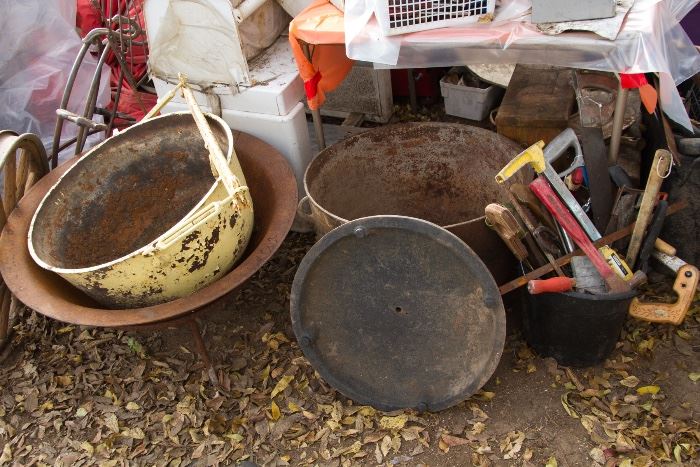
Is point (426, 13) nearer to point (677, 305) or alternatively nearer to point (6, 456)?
point (677, 305)

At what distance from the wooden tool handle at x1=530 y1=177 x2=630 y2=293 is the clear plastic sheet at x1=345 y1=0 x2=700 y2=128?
54cm

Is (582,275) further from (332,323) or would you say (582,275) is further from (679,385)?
(332,323)

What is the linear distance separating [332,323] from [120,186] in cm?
143

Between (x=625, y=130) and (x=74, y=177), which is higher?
(x=74, y=177)

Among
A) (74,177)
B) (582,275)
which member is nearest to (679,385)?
(582,275)

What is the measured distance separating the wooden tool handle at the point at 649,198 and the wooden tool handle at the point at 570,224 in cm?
20

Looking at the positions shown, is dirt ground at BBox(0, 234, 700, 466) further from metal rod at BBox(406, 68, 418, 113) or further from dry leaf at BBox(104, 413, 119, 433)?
metal rod at BBox(406, 68, 418, 113)

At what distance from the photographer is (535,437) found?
2.89 m

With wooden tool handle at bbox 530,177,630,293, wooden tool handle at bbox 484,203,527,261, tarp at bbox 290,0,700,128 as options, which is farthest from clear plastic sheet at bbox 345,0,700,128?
wooden tool handle at bbox 484,203,527,261

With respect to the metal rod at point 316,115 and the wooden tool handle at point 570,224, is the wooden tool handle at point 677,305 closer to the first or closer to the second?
the wooden tool handle at point 570,224

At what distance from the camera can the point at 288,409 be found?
10.5ft

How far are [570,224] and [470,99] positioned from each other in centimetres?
185

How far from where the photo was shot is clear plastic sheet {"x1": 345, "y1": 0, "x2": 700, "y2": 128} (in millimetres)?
2498

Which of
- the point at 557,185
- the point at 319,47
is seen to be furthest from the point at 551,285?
the point at 319,47
